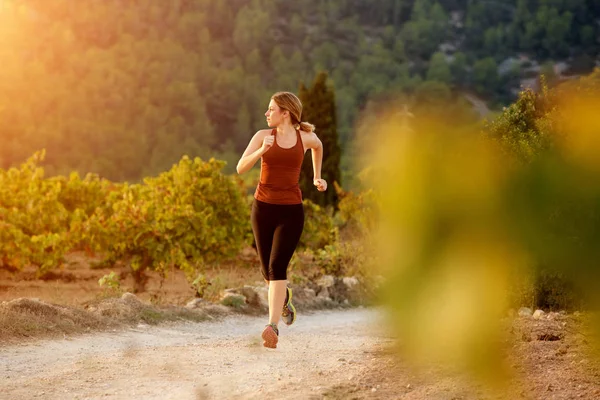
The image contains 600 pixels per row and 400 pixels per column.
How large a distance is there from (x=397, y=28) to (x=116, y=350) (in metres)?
71.8

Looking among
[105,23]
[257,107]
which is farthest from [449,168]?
[105,23]

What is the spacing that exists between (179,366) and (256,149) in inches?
68.7

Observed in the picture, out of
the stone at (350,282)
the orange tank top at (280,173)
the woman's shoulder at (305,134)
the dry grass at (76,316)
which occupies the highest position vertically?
the woman's shoulder at (305,134)

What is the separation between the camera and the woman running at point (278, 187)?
6004mm

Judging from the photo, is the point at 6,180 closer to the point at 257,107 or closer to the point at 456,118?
the point at 456,118

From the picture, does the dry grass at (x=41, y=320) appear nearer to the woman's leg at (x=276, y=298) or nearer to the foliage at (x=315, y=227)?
the woman's leg at (x=276, y=298)

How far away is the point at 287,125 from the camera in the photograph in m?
6.09

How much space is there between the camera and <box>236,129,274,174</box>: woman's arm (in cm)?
589

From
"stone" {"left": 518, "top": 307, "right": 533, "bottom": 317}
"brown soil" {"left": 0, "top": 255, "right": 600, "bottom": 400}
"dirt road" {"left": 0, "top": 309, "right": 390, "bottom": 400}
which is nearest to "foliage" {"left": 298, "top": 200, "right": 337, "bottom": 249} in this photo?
"brown soil" {"left": 0, "top": 255, "right": 600, "bottom": 400}

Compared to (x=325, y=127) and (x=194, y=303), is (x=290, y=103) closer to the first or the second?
Answer: (x=194, y=303)

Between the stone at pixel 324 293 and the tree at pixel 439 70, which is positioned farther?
the tree at pixel 439 70

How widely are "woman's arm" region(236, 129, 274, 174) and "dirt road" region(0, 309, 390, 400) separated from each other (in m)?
1.46

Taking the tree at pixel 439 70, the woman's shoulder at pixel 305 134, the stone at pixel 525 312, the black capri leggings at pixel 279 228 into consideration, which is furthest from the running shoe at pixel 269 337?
the tree at pixel 439 70

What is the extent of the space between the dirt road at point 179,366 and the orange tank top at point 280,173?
123 cm
